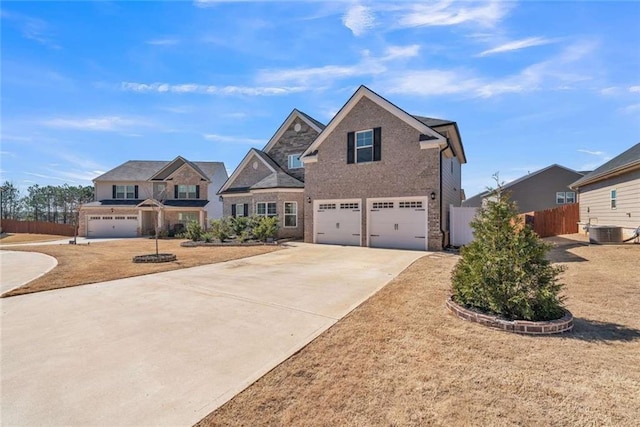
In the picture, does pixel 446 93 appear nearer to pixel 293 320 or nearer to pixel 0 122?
pixel 293 320

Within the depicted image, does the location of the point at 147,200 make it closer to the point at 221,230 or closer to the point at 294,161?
the point at 221,230

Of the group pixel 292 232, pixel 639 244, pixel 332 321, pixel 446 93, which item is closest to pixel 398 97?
pixel 446 93

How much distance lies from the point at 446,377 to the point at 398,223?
40.7 ft

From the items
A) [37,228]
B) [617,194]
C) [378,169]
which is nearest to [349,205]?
[378,169]

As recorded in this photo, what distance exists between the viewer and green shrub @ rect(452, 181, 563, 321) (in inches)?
178

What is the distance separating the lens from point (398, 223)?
1516 centimetres

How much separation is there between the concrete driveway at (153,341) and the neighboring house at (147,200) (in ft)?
74.8

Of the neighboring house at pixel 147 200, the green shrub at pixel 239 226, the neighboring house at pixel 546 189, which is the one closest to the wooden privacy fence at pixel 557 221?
the neighboring house at pixel 546 189

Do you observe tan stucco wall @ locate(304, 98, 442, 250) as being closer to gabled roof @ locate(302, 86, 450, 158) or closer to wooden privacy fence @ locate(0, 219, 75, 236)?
gabled roof @ locate(302, 86, 450, 158)

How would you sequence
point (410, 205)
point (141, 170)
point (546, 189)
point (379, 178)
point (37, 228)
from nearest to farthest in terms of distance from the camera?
point (410, 205)
point (379, 178)
point (546, 189)
point (141, 170)
point (37, 228)

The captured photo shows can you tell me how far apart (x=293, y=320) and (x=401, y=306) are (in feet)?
6.72

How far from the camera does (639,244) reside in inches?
479

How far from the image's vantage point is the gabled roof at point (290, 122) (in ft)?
73.0

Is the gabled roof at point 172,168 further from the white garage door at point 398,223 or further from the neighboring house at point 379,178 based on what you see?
the white garage door at point 398,223
